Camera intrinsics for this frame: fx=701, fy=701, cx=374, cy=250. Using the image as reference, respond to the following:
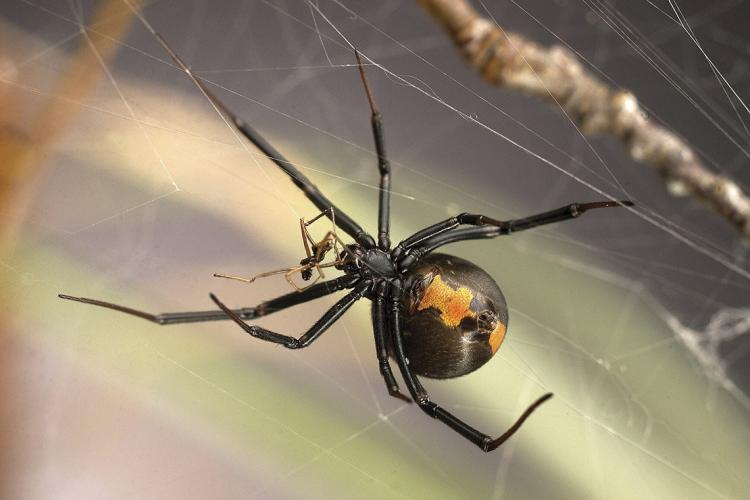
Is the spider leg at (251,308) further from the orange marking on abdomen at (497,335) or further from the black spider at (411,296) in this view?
the orange marking on abdomen at (497,335)

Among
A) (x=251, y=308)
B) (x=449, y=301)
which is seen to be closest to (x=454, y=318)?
(x=449, y=301)

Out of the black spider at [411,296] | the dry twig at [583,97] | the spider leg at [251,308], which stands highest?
the dry twig at [583,97]

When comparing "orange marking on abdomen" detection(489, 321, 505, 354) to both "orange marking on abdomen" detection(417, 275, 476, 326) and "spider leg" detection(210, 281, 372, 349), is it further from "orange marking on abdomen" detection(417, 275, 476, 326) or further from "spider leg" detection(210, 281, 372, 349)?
"spider leg" detection(210, 281, 372, 349)

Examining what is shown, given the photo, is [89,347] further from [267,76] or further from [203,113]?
[267,76]

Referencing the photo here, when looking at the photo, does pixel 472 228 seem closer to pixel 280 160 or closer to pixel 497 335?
pixel 497 335

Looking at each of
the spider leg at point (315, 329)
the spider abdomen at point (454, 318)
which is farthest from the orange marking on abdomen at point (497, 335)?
the spider leg at point (315, 329)

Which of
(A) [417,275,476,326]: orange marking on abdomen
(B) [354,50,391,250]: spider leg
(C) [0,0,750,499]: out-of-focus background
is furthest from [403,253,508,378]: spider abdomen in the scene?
(C) [0,0,750,499]: out-of-focus background
